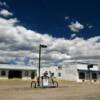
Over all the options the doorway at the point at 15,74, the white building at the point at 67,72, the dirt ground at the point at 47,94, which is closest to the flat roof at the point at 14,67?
the white building at the point at 67,72

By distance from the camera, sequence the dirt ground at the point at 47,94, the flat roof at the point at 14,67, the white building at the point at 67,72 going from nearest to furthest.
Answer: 1. the dirt ground at the point at 47,94
2. the flat roof at the point at 14,67
3. the white building at the point at 67,72

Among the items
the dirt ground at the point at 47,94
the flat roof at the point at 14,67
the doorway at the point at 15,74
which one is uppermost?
the flat roof at the point at 14,67

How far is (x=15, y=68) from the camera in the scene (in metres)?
78.6

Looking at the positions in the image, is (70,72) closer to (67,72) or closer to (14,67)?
(67,72)

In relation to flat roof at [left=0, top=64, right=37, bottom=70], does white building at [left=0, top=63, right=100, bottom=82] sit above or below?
below

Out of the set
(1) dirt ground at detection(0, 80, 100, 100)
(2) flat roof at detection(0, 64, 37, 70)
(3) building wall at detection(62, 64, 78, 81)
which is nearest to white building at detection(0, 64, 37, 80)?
(2) flat roof at detection(0, 64, 37, 70)

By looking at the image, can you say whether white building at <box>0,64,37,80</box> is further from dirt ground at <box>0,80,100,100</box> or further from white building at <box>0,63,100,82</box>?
dirt ground at <box>0,80,100,100</box>

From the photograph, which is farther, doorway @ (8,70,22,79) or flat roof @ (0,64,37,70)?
doorway @ (8,70,22,79)

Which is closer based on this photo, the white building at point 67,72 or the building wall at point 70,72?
the white building at point 67,72

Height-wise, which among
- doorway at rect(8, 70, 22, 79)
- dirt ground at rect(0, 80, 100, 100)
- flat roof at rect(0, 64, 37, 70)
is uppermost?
flat roof at rect(0, 64, 37, 70)

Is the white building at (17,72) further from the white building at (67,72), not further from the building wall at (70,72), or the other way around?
the building wall at (70,72)

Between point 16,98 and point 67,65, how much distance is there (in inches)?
2407

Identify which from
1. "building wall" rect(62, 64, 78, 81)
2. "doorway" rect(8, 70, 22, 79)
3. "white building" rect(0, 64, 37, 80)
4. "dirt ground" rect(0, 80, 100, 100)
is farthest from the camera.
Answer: "building wall" rect(62, 64, 78, 81)

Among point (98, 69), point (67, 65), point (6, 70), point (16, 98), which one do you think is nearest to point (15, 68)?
point (6, 70)
